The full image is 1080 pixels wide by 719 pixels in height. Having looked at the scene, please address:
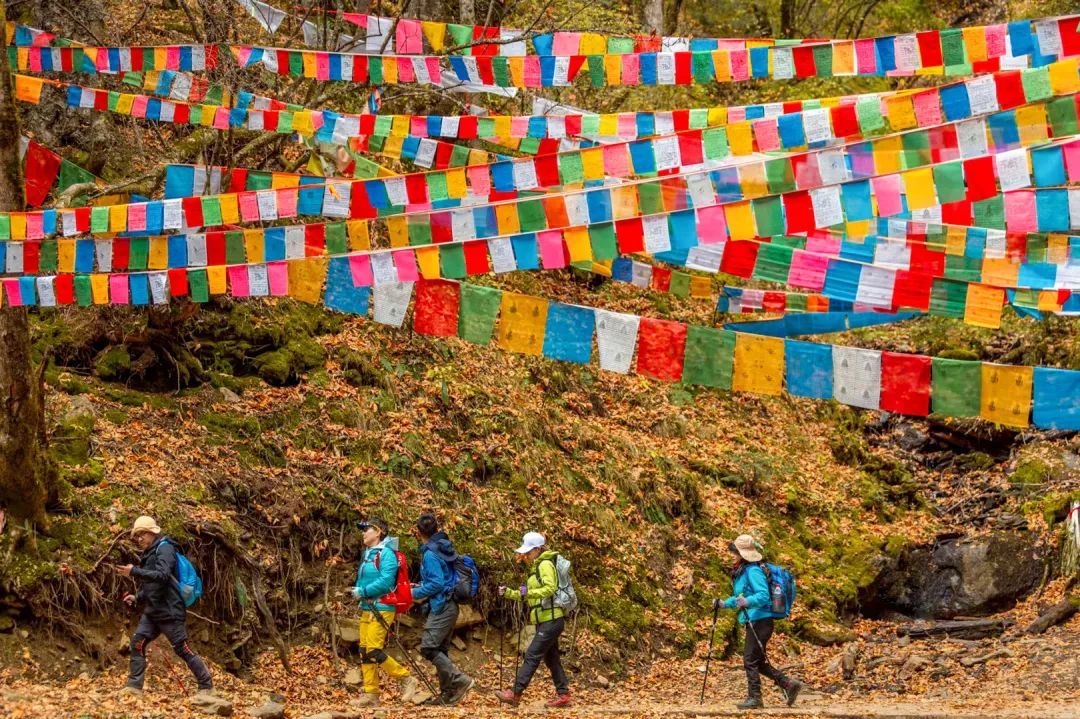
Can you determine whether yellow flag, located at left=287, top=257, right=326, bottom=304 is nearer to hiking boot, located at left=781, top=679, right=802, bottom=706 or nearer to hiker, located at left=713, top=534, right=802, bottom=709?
hiker, located at left=713, top=534, right=802, bottom=709

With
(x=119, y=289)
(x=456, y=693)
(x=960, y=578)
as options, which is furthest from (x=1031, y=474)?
(x=119, y=289)

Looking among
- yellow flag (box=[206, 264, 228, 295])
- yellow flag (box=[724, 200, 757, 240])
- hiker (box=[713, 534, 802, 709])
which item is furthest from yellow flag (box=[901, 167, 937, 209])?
yellow flag (box=[206, 264, 228, 295])

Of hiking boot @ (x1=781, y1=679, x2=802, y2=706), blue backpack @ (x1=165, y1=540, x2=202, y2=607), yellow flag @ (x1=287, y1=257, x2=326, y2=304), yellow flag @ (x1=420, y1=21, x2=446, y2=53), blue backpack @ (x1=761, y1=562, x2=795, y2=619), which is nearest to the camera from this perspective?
blue backpack @ (x1=165, y1=540, x2=202, y2=607)

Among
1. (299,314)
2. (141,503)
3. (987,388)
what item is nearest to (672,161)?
(987,388)

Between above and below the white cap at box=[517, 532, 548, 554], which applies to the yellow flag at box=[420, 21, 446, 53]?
above

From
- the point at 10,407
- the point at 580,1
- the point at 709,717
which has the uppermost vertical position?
the point at 580,1

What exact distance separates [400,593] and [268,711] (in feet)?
5.58

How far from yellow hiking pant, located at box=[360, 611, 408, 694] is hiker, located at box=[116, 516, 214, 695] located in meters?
1.31

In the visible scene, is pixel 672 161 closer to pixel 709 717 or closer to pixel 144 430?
pixel 709 717

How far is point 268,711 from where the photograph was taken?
8.38 metres

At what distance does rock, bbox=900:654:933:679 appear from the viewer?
13000 mm

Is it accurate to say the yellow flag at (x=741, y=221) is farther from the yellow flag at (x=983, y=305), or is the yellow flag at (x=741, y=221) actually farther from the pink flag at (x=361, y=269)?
the pink flag at (x=361, y=269)

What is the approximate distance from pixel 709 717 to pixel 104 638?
519 cm

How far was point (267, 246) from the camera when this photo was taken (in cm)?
1028
